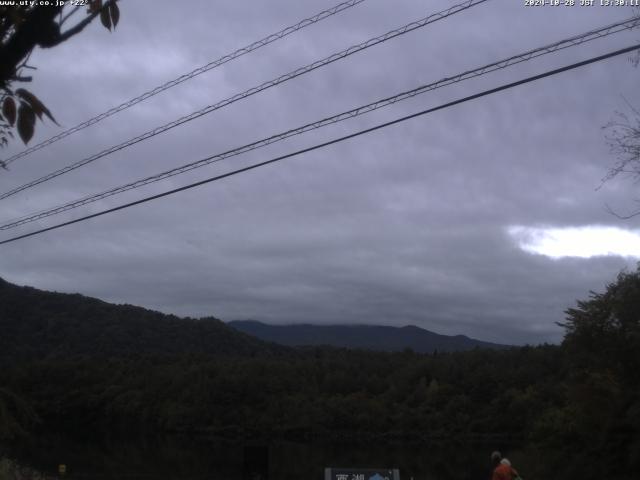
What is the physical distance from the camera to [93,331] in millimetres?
88562

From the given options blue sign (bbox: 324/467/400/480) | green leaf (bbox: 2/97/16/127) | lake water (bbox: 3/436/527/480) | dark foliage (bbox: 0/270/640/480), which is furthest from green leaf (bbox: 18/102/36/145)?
dark foliage (bbox: 0/270/640/480)

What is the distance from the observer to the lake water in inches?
1640

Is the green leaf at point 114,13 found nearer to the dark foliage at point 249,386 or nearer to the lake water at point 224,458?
the lake water at point 224,458

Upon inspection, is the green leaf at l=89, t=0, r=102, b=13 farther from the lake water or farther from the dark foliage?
the dark foliage

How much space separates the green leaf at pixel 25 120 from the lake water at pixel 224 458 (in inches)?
1000

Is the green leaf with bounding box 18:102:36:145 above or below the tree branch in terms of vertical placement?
below

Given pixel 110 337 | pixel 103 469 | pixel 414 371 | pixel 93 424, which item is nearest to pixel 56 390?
pixel 93 424

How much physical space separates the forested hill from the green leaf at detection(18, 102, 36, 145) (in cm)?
6050

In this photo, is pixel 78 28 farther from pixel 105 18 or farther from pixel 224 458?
pixel 224 458

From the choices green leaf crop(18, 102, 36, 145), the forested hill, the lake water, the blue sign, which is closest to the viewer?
green leaf crop(18, 102, 36, 145)

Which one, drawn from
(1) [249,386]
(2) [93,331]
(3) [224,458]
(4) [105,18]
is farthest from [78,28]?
(2) [93,331]

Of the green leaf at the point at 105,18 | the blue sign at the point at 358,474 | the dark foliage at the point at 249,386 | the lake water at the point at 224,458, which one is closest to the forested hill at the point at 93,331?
the dark foliage at the point at 249,386

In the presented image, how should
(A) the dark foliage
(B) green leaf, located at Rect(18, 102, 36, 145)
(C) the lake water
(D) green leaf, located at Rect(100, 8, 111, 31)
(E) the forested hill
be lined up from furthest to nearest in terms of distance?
(A) the dark foliage, (E) the forested hill, (C) the lake water, (D) green leaf, located at Rect(100, 8, 111, 31), (B) green leaf, located at Rect(18, 102, 36, 145)

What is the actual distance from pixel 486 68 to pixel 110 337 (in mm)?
83509
